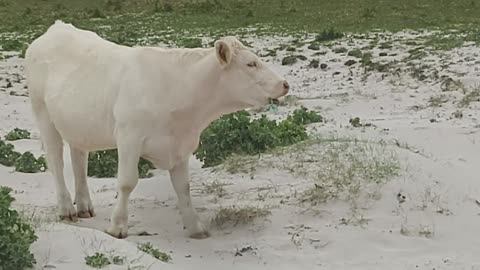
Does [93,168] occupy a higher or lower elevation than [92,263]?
lower

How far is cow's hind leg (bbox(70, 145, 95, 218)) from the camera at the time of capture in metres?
8.64

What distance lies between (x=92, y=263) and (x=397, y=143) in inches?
176

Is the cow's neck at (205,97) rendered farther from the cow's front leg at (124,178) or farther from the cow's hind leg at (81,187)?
the cow's hind leg at (81,187)

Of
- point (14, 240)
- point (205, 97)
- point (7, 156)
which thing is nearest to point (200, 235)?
point (205, 97)

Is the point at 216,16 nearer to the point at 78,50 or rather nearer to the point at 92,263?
the point at 78,50

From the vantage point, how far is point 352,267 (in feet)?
22.8

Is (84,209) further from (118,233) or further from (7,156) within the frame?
(7,156)

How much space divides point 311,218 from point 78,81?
227 centimetres

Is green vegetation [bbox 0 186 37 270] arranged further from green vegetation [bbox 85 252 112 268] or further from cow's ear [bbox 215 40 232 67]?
cow's ear [bbox 215 40 232 67]

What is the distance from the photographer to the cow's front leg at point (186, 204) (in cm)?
789

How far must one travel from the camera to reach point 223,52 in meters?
7.45

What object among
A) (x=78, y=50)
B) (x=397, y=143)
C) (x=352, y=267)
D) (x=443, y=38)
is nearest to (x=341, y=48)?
(x=443, y=38)

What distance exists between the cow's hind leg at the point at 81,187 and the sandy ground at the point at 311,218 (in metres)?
0.12

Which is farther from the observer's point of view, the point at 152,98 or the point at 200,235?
the point at 200,235
